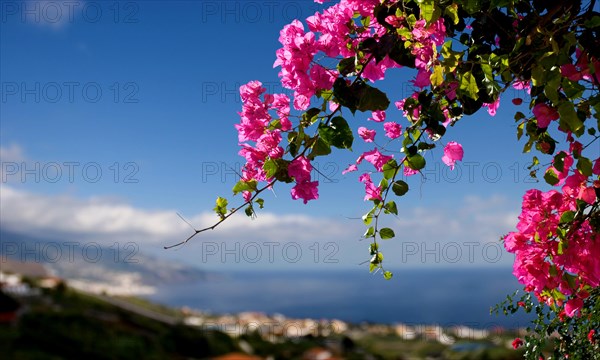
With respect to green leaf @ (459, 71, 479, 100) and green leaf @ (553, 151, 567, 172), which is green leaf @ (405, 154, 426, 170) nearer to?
green leaf @ (459, 71, 479, 100)

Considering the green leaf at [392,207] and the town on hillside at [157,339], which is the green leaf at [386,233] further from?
the town on hillside at [157,339]

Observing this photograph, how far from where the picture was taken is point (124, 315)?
1762 cm

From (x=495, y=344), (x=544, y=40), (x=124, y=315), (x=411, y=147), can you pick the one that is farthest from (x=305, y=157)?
(x=124, y=315)

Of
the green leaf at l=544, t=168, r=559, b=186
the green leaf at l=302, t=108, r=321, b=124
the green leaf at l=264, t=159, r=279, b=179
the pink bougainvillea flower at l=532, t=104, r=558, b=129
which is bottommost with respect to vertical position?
the green leaf at l=544, t=168, r=559, b=186

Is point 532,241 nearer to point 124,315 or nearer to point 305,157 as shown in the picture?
point 305,157

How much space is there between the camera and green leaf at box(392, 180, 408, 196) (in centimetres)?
222

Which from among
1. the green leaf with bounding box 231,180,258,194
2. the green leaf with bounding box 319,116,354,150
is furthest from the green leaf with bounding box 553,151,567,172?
the green leaf with bounding box 231,180,258,194

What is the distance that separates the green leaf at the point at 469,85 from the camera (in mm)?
1781

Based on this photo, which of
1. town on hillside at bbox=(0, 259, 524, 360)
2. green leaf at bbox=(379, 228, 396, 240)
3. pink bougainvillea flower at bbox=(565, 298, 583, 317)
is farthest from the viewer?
town on hillside at bbox=(0, 259, 524, 360)

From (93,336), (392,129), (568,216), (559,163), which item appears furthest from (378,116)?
(93,336)

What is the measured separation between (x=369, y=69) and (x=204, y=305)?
175 meters

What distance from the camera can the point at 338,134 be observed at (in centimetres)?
192

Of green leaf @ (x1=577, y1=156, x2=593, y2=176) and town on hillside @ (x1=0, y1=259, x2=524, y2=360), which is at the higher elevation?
green leaf @ (x1=577, y1=156, x2=593, y2=176)

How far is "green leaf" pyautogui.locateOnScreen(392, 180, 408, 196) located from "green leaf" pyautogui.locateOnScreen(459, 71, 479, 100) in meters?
0.53
